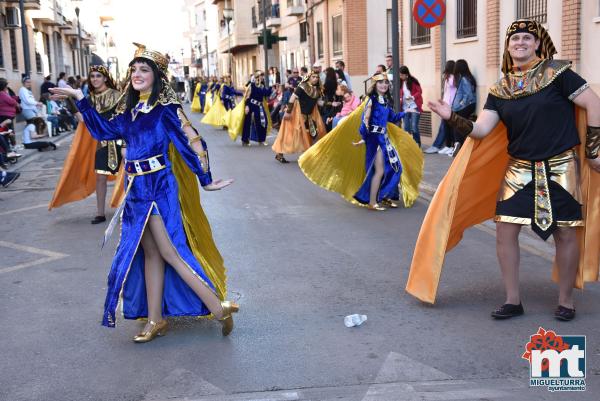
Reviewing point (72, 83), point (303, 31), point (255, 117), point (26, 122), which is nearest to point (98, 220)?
point (255, 117)

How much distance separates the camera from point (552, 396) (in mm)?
4172

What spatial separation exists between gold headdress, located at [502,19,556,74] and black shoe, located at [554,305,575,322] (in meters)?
1.63

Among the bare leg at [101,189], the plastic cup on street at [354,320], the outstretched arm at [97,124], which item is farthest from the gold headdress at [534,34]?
the bare leg at [101,189]

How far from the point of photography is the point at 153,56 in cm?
508

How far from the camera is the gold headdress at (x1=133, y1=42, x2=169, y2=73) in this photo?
16.6 ft

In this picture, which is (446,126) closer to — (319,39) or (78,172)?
(78,172)

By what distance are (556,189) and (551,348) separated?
3.50 ft

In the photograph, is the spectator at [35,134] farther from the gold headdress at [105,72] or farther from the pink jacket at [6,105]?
the gold headdress at [105,72]

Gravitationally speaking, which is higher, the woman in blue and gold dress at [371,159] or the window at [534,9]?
the window at [534,9]

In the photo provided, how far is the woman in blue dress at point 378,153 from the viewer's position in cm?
1016

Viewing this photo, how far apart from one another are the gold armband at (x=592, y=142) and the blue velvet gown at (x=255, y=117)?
15.5 meters

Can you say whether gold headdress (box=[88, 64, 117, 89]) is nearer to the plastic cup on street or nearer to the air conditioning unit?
the plastic cup on street

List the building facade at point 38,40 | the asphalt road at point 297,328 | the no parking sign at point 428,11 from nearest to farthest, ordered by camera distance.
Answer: the asphalt road at point 297,328
the no parking sign at point 428,11
the building facade at point 38,40

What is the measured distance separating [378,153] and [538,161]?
507cm
